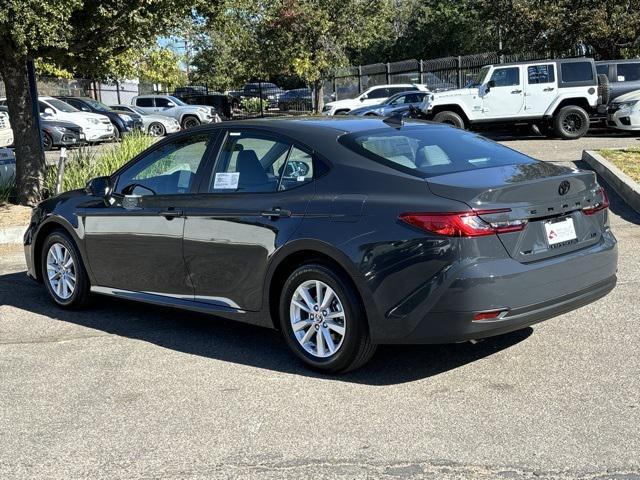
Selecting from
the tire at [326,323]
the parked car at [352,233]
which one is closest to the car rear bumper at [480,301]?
the parked car at [352,233]

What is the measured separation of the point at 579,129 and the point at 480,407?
17299mm

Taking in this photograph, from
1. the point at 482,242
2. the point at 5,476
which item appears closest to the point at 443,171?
the point at 482,242

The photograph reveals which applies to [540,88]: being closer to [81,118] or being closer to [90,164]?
[90,164]

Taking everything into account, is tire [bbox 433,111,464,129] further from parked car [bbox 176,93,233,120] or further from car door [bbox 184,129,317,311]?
parked car [bbox 176,93,233,120]

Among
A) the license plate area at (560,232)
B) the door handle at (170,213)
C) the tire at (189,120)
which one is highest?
the tire at (189,120)

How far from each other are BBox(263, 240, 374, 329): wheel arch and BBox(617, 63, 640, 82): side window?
19.3m

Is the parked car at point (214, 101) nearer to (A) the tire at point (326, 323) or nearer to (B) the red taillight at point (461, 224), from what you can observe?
(A) the tire at point (326, 323)

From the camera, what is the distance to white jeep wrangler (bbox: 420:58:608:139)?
65.5 ft

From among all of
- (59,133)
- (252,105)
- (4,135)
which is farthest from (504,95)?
(252,105)

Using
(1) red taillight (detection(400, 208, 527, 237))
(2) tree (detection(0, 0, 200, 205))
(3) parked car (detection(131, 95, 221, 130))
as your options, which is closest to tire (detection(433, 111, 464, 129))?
(2) tree (detection(0, 0, 200, 205))

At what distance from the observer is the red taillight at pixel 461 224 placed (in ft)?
14.0

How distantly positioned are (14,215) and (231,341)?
262 inches

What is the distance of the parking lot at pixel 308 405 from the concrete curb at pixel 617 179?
Result: 4.18 m

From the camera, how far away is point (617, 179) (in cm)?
1115
